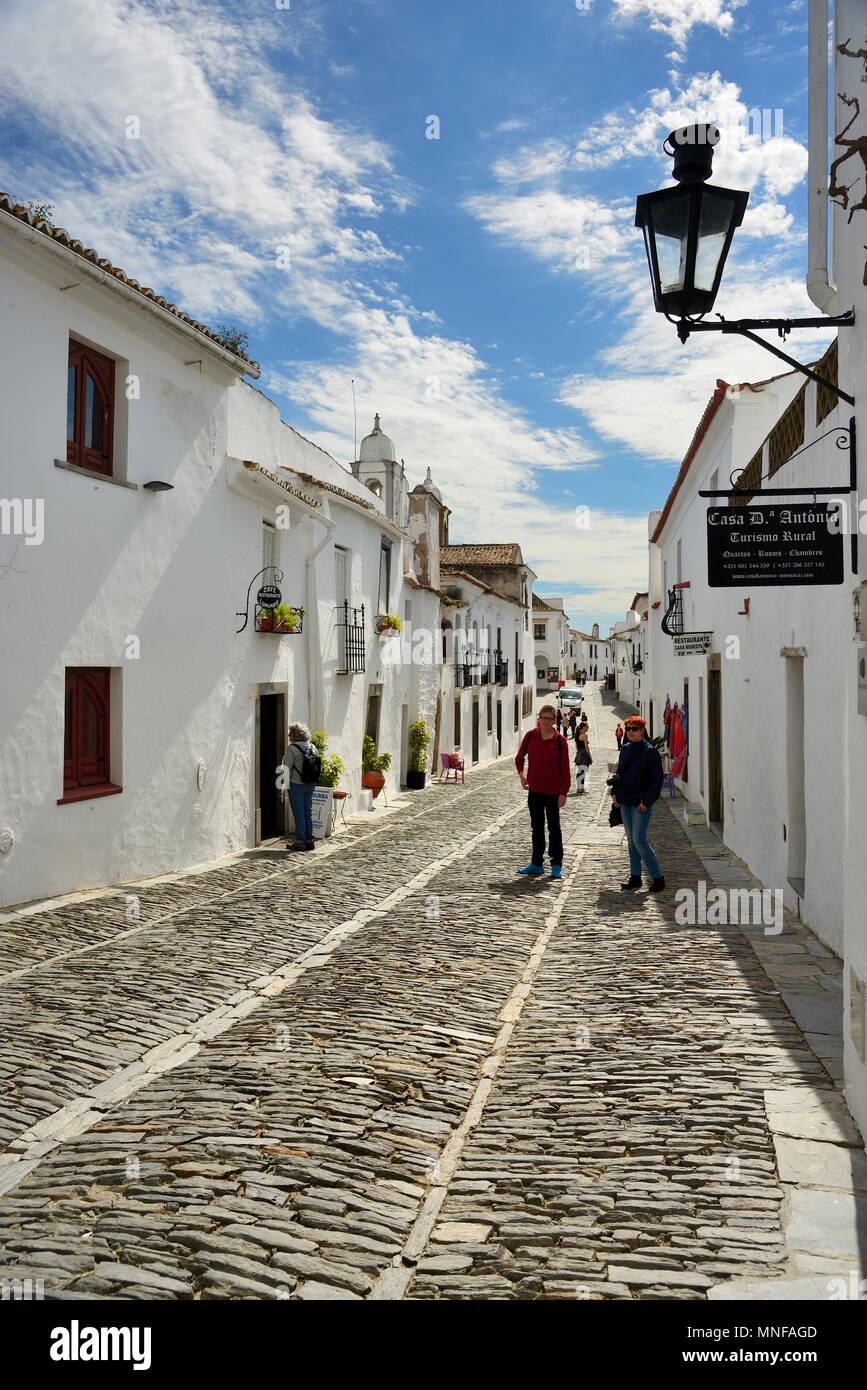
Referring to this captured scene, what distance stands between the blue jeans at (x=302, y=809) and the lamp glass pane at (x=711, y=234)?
886 centimetres

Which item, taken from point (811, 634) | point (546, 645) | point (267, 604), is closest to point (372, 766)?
point (267, 604)

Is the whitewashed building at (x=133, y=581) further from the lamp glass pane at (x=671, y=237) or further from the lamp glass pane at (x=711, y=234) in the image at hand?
the lamp glass pane at (x=711, y=234)

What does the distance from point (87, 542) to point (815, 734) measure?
259 inches

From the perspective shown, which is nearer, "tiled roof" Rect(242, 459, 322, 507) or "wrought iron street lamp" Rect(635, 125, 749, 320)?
"wrought iron street lamp" Rect(635, 125, 749, 320)

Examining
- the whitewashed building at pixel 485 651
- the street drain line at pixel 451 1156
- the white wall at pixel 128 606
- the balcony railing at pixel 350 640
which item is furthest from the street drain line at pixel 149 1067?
the whitewashed building at pixel 485 651

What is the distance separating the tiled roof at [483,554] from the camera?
40656mm

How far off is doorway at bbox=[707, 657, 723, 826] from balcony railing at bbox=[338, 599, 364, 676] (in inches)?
240

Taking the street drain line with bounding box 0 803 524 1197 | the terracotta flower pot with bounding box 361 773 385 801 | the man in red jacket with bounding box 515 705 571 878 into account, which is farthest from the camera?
the terracotta flower pot with bounding box 361 773 385 801

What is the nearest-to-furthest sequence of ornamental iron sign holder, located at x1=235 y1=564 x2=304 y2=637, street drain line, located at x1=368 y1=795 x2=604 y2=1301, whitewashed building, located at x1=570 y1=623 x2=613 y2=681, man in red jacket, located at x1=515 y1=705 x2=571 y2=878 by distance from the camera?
street drain line, located at x1=368 y1=795 x2=604 y2=1301, man in red jacket, located at x1=515 y1=705 x2=571 y2=878, ornamental iron sign holder, located at x1=235 y1=564 x2=304 y2=637, whitewashed building, located at x1=570 y1=623 x2=613 y2=681

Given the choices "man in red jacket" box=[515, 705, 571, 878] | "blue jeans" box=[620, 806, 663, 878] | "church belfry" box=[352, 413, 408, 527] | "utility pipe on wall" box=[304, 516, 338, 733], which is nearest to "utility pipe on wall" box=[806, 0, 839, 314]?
"blue jeans" box=[620, 806, 663, 878]

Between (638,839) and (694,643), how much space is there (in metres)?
6.31

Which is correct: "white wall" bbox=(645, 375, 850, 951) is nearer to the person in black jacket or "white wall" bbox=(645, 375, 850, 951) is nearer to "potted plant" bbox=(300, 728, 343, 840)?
→ the person in black jacket

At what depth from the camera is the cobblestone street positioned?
3045 mm

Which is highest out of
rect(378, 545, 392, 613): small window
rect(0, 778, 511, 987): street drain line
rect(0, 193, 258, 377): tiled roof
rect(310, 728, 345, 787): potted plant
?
rect(0, 193, 258, 377): tiled roof
